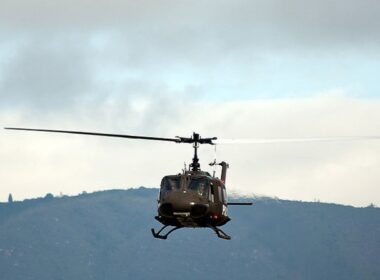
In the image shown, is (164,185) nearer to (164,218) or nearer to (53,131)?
(164,218)

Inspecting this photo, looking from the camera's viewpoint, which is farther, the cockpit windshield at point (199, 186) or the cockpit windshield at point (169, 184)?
the cockpit windshield at point (199, 186)

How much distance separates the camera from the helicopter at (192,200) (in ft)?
234

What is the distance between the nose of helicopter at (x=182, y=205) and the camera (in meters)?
71.1

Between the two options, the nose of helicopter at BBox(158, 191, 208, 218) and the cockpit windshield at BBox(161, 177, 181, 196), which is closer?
the nose of helicopter at BBox(158, 191, 208, 218)

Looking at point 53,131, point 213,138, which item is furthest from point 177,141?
point 53,131

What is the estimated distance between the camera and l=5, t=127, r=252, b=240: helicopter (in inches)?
2805

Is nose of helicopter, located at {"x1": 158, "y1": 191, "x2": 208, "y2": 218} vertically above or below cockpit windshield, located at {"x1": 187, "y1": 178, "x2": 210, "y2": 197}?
below

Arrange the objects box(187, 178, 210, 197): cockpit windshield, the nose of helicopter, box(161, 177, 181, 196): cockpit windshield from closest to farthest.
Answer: the nose of helicopter, box(161, 177, 181, 196): cockpit windshield, box(187, 178, 210, 197): cockpit windshield

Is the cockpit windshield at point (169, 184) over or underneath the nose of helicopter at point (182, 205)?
over

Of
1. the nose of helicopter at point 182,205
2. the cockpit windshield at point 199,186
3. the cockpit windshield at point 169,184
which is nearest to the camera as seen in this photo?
the nose of helicopter at point 182,205

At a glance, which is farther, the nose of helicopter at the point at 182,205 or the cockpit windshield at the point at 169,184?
the cockpit windshield at the point at 169,184

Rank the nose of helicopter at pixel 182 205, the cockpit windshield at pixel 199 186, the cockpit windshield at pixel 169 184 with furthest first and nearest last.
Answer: the cockpit windshield at pixel 199 186, the cockpit windshield at pixel 169 184, the nose of helicopter at pixel 182 205

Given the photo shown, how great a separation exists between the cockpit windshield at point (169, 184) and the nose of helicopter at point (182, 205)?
0.74 meters

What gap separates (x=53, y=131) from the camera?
220ft
